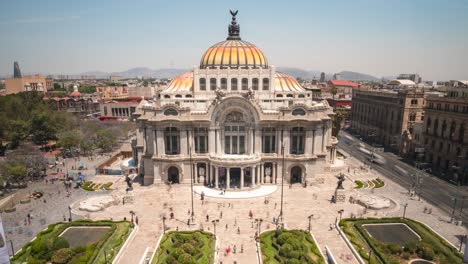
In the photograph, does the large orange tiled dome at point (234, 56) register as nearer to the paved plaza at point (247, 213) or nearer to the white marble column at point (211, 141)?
the white marble column at point (211, 141)

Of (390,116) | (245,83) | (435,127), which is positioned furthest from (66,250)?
(390,116)

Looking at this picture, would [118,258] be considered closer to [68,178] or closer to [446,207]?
[68,178]

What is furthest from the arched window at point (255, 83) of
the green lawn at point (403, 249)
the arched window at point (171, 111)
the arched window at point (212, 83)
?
the green lawn at point (403, 249)

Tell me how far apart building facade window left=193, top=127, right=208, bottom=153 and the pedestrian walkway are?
7.92 meters

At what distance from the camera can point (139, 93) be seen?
189500 mm

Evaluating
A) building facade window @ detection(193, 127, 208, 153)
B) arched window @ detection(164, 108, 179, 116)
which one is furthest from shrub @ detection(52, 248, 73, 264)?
building facade window @ detection(193, 127, 208, 153)

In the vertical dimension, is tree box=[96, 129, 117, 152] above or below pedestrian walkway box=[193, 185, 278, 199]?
above

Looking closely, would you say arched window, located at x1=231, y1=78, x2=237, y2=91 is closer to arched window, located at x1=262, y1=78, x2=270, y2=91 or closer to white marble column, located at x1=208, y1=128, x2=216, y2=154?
arched window, located at x1=262, y1=78, x2=270, y2=91

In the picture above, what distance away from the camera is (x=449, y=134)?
8031 cm

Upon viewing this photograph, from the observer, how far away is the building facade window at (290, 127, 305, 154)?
228ft

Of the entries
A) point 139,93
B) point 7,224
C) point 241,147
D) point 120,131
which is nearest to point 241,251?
point 241,147

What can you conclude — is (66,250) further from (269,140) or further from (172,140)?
(269,140)

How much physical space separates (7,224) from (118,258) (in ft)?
75.4

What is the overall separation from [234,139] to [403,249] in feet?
121
